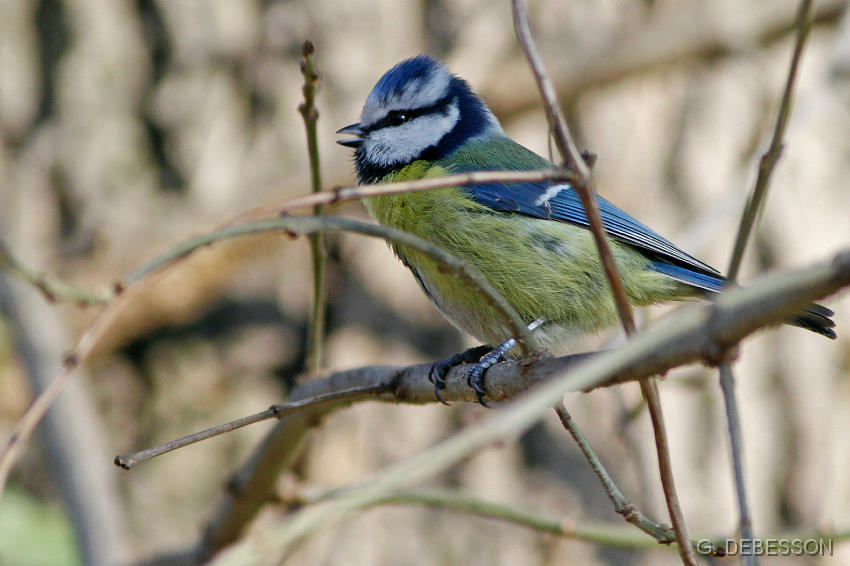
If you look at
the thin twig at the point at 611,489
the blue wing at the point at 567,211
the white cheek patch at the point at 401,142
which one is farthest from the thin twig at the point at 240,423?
the white cheek patch at the point at 401,142

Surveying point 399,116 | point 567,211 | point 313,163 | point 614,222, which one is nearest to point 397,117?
point 399,116

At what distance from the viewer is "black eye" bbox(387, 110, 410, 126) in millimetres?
2188

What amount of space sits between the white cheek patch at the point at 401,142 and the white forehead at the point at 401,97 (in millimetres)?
45

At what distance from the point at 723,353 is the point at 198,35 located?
8.92 ft

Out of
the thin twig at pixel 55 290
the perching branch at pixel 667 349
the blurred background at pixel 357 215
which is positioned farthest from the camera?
the blurred background at pixel 357 215

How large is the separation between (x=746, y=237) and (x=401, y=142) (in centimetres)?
141

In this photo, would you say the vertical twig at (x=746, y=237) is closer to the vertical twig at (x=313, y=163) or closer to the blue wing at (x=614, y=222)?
the vertical twig at (x=313, y=163)

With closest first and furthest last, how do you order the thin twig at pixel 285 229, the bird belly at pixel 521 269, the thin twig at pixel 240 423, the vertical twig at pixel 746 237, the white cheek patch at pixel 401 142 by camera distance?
the vertical twig at pixel 746 237, the thin twig at pixel 285 229, the thin twig at pixel 240 423, the bird belly at pixel 521 269, the white cheek patch at pixel 401 142

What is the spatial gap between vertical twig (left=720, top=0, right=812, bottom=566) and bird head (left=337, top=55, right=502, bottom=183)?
4.32 ft

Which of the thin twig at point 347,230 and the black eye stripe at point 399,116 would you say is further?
the black eye stripe at point 399,116

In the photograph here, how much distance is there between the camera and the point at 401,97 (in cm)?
218

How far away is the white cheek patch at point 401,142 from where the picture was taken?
7.09ft

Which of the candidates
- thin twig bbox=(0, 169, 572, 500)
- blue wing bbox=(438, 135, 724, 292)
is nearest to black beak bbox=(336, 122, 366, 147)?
blue wing bbox=(438, 135, 724, 292)

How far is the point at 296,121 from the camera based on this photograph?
2.88 m
